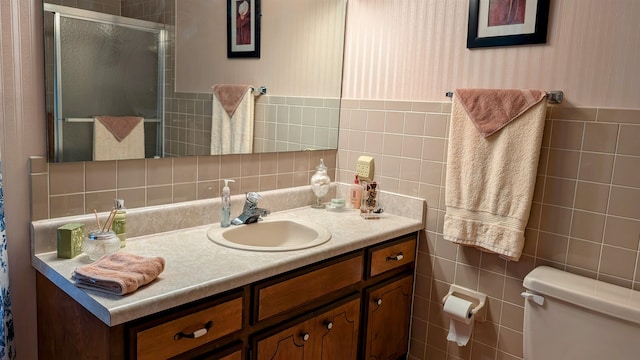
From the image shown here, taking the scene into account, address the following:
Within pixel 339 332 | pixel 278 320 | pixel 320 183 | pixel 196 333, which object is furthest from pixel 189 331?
pixel 320 183

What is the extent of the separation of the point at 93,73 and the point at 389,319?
1530 millimetres

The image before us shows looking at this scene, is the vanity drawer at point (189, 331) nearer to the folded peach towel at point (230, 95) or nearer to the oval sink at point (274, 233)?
the oval sink at point (274, 233)

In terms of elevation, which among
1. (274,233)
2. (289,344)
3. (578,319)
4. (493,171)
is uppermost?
(493,171)

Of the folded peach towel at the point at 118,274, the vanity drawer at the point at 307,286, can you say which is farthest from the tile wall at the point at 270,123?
the vanity drawer at the point at 307,286

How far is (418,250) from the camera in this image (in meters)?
2.17

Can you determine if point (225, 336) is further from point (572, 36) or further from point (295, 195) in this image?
point (572, 36)

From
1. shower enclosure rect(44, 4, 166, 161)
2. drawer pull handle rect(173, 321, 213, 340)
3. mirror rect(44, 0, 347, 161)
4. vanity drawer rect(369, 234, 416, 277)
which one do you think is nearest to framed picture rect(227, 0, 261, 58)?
mirror rect(44, 0, 347, 161)

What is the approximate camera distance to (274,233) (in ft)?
6.57

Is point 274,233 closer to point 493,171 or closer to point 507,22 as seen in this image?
point 493,171

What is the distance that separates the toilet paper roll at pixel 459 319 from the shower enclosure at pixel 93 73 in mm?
1357

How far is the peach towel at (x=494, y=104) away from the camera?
1.71 meters

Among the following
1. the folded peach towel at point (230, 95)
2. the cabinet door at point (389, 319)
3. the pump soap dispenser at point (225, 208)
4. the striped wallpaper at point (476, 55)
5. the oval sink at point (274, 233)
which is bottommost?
the cabinet door at point (389, 319)

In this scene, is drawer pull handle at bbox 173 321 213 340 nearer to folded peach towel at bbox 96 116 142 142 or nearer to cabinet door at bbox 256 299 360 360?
cabinet door at bbox 256 299 360 360

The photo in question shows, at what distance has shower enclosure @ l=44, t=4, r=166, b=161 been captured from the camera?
4.77 feet
